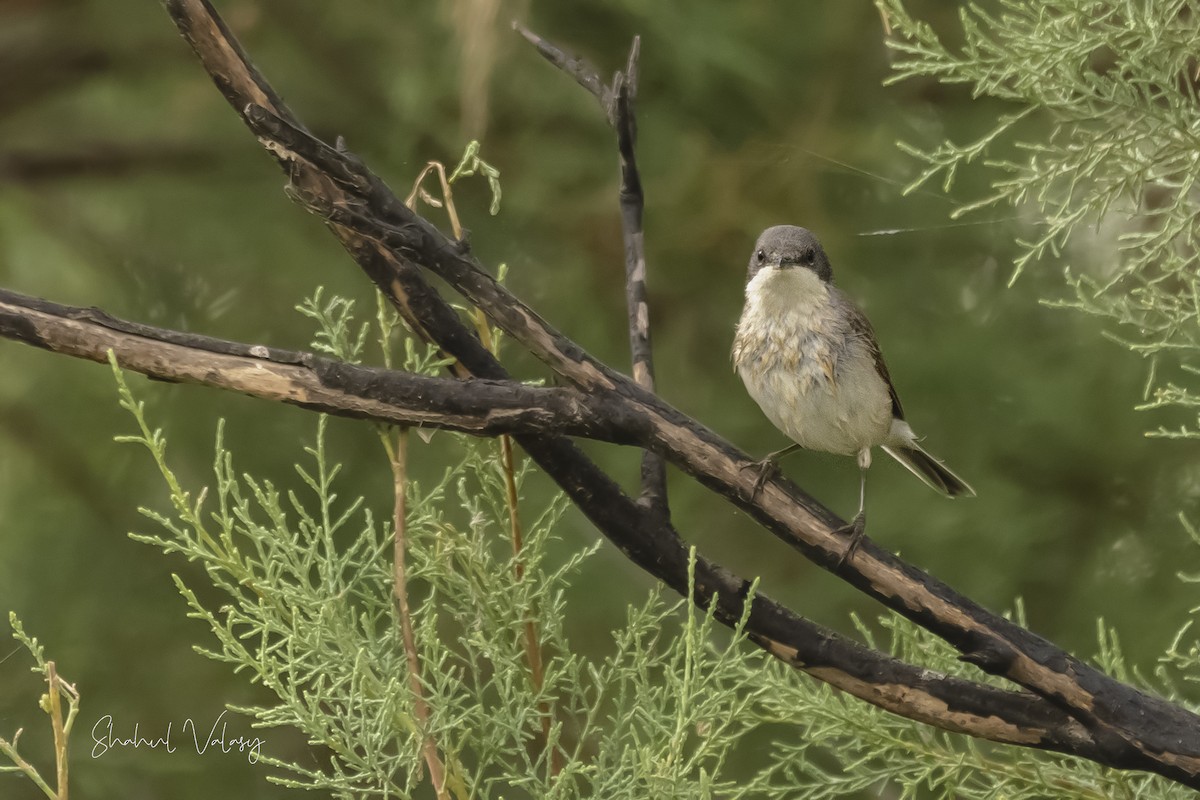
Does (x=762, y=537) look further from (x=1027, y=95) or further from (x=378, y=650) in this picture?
(x=378, y=650)

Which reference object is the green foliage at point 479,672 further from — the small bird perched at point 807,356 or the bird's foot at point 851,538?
the small bird perched at point 807,356

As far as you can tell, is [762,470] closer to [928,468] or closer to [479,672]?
[479,672]

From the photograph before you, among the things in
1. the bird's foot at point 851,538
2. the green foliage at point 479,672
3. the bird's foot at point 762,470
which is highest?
the bird's foot at point 762,470

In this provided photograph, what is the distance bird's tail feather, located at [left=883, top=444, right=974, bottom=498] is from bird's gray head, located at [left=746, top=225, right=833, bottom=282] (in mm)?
328

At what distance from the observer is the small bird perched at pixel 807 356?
1.75m

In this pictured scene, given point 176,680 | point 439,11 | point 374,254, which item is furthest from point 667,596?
point 374,254

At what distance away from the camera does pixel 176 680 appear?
2.31 meters

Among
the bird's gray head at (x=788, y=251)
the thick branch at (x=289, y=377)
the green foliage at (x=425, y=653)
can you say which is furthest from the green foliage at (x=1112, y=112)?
the green foliage at (x=425, y=653)

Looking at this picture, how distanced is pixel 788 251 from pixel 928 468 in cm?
48

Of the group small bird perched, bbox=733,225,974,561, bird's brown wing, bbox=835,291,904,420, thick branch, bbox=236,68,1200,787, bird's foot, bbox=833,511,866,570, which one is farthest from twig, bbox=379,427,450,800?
bird's brown wing, bbox=835,291,904,420

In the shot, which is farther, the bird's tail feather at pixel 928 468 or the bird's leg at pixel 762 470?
the bird's tail feather at pixel 928 468

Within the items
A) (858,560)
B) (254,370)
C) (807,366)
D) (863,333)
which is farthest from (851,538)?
(254,370)

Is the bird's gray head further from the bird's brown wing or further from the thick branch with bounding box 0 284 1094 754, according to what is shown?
the thick branch with bounding box 0 284 1094 754

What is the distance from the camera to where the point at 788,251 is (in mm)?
1799
